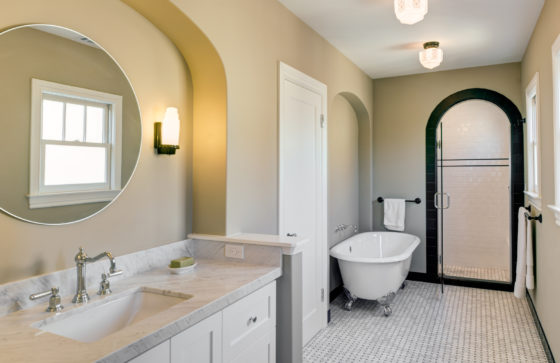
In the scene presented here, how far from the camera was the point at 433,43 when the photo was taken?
3.76 m

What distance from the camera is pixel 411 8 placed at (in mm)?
2439

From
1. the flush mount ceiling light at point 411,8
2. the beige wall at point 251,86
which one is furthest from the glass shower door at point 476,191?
the beige wall at point 251,86

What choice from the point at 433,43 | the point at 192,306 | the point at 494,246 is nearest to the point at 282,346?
the point at 192,306

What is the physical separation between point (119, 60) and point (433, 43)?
9.87ft

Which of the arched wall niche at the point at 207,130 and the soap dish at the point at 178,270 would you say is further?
the arched wall niche at the point at 207,130

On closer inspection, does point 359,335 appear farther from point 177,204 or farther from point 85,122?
point 85,122

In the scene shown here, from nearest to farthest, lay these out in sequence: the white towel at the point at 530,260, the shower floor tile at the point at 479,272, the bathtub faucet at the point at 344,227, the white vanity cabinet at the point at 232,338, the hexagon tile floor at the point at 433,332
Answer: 1. the white vanity cabinet at the point at 232,338
2. the hexagon tile floor at the point at 433,332
3. the white towel at the point at 530,260
4. the bathtub faucet at the point at 344,227
5. the shower floor tile at the point at 479,272

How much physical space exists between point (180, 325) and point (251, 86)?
164 centimetres

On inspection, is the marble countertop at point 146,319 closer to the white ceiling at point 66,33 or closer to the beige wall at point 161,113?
the beige wall at point 161,113

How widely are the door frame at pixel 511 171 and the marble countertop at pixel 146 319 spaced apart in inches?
135

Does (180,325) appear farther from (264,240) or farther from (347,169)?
(347,169)

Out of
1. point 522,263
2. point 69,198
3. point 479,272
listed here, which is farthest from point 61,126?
point 479,272

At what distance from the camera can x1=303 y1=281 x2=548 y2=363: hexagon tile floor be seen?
9.57ft

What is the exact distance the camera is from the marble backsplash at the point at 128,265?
1462mm
